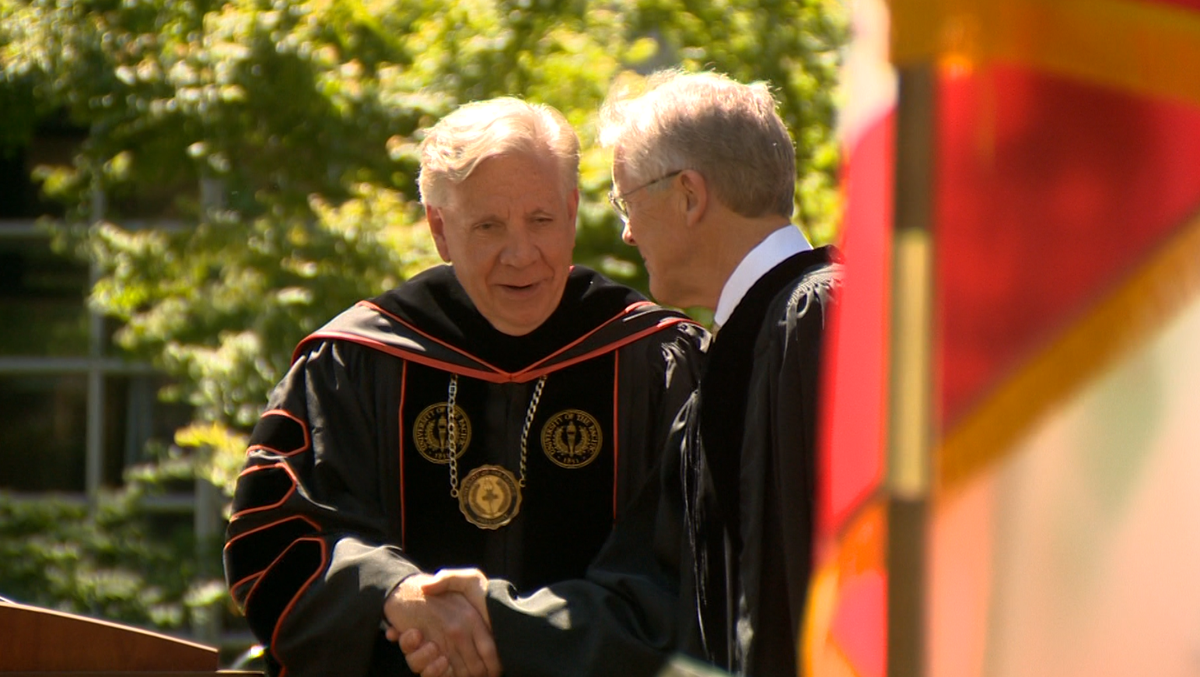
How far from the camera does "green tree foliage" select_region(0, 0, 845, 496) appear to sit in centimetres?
639

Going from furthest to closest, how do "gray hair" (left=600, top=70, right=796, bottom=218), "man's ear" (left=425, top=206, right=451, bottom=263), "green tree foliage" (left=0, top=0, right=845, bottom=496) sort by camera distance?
"green tree foliage" (left=0, top=0, right=845, bottom=496), "man's ear" (left=425, top=206, right=451, bottom=263), "gray hair" (left=600, top=70, right=796, bottom=218)

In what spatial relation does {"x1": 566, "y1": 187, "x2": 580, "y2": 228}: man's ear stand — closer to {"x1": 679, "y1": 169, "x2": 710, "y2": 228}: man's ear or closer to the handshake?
{"x1": 679, "y1": 169, "x2": 710, "y2": 228}: man's ear

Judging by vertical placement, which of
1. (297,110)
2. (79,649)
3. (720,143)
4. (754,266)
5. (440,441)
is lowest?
(79,649)

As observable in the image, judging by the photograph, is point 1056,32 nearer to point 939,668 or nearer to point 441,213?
point 939,668

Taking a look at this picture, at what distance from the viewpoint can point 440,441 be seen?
→ 3.69m

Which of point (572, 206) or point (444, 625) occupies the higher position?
point (572, 206)

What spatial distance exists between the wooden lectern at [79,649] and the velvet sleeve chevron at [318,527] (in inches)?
10.9

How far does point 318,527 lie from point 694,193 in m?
1.08

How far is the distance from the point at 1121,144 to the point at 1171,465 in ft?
1.11

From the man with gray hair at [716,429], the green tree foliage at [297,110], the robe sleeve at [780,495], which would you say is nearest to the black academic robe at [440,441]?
the man with gray hair at [716,429]

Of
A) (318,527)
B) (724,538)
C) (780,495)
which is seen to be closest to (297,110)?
(318,527)

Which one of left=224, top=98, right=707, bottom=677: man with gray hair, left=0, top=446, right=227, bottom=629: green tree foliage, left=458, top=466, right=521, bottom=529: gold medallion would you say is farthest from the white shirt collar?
left=0, top=446, right=227, bottom=629: green tree foliage

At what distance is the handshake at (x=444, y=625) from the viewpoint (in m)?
3.23

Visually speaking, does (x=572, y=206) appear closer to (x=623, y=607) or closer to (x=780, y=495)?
(x=623, y=607)
